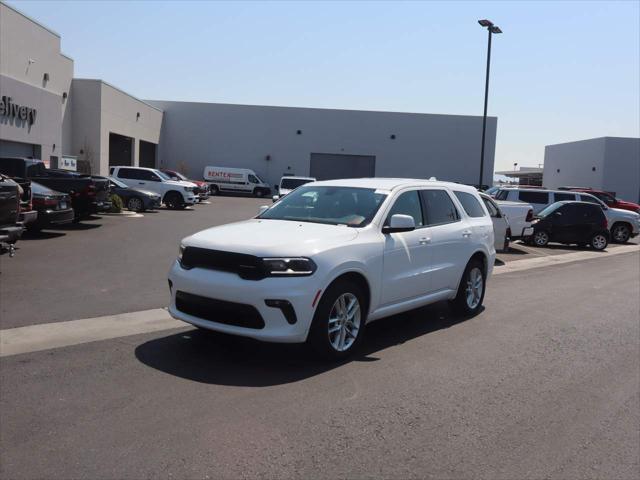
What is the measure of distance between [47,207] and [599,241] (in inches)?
691

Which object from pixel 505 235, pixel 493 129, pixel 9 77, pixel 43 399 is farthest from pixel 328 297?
pixel 493 129

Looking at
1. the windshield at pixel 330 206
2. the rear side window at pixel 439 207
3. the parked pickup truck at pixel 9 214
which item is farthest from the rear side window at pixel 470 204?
the parked pickup truck at pixel 9 214

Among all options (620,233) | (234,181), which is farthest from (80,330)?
(234,181)

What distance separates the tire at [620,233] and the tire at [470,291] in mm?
18262

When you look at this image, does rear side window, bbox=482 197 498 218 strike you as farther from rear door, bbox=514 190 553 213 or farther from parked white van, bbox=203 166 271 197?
parked white van, bbox=203 166 271 197

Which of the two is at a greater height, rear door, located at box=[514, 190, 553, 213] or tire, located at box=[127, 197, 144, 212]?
rear door, located at box=[514, 190, 553, 213]

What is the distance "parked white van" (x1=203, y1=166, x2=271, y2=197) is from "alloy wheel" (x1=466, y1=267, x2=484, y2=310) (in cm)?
4345

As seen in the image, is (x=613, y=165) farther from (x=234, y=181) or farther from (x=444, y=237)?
(x=444, y=237)

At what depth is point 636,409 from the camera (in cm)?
527

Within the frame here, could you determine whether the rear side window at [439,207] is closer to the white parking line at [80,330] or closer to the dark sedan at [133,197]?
the white parking line at [80,330]

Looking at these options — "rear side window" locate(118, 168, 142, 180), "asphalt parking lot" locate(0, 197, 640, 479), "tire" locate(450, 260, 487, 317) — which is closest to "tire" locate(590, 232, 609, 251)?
"asphalt parking lot" locate(0, 197, 640, 479)

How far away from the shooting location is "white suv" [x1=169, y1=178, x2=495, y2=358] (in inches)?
222

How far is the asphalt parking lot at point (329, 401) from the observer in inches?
159

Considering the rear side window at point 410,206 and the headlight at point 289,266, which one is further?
the rear side window at point 410,206
